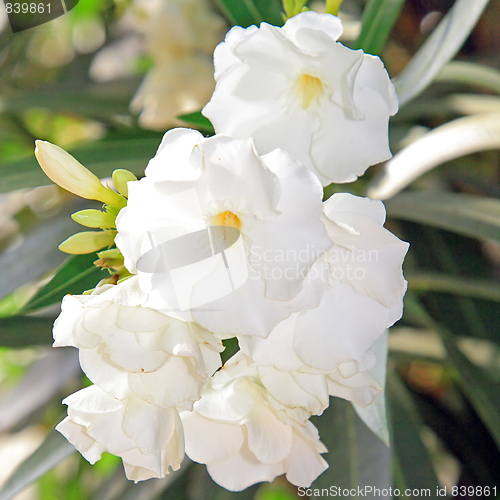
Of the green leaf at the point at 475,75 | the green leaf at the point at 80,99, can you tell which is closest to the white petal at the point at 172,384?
the green leaf at the point at 475,75

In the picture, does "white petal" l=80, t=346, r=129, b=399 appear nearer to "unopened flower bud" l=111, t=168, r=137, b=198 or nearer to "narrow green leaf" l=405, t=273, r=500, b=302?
"unopened flower bud" l=111, t=168, r=137, b=198

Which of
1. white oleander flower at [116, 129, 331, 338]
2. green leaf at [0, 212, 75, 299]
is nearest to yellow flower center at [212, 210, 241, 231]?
white oleander flower at [116, 129, 331, 338]

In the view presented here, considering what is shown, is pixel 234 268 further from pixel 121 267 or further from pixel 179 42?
pixel 179 42

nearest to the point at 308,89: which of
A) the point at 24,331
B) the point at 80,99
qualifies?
the point at 24,331

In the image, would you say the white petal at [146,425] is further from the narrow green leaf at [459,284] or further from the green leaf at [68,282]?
the narrow green leaf at [459,284]

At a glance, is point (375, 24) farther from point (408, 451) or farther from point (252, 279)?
point (408, 451)
